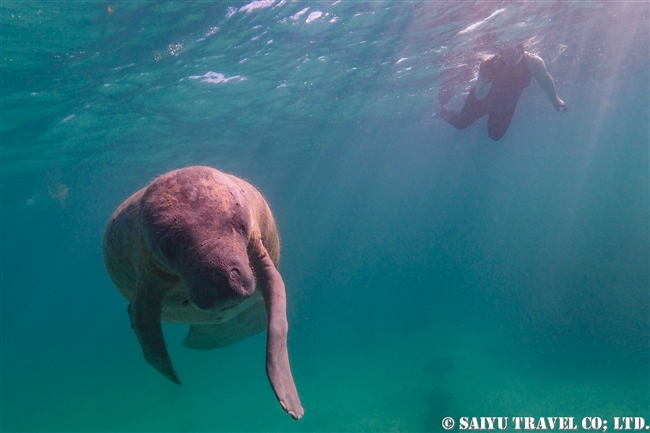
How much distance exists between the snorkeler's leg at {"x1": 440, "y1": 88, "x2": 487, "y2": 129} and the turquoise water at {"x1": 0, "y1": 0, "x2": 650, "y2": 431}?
369 centimetres

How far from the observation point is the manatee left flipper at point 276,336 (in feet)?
7.50

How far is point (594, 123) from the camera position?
189 feet

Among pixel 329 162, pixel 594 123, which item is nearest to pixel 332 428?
pixel 329 162

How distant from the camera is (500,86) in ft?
47.5

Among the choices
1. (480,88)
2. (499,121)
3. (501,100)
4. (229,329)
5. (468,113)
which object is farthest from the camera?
(468,113)

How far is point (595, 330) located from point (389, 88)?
18.8m

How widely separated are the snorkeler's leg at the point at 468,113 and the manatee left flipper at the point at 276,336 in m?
14.7

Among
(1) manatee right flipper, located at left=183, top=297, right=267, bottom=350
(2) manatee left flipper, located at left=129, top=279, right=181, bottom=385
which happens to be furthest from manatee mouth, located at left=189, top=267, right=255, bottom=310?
(1) manatee right flipper, located at left=183, top=297, right=267, bottom=350

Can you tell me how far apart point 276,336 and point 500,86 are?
49.8 ft

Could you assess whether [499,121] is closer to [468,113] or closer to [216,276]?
[468,113]

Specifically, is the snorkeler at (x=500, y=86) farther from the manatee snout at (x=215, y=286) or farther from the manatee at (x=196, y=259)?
the manatee snout at (x=215, y=286)

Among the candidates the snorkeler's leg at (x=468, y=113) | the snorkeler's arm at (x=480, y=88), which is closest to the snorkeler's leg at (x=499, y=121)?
the snorkeler's leg at (x=468, y=113)

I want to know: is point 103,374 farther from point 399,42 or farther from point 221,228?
point 221,228
